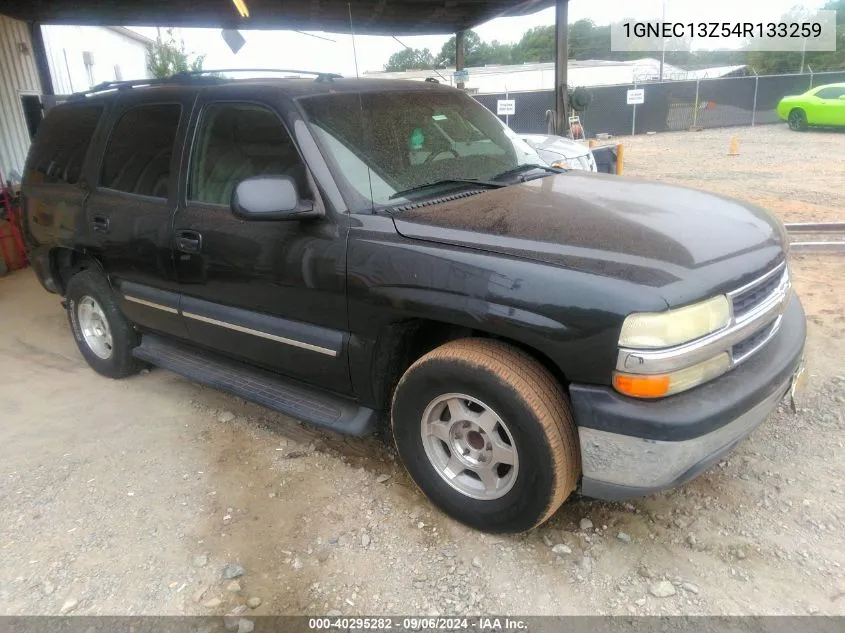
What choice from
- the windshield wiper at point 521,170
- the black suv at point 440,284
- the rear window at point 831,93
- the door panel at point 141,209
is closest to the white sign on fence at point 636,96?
the rear window at point 831,93

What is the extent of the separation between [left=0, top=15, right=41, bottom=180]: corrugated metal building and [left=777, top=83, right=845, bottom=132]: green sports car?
21803mm

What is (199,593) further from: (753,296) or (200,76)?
(200,76)

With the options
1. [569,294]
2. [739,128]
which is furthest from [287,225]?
[739,128]

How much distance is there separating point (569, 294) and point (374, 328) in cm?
97

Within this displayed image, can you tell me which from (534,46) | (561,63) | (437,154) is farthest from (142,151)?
(534,46)

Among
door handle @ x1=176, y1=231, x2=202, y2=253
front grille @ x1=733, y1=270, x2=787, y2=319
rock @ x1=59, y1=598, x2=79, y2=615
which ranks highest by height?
door handle @ x1=176, y1=231, x2=202, y2=253

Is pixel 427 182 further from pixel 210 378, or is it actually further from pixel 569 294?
pixel 210 378

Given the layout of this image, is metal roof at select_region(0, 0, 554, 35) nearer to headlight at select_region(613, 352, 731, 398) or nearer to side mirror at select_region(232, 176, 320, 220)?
side mirror at select_region(232, 176, 320, 220)

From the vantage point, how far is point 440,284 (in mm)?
2623

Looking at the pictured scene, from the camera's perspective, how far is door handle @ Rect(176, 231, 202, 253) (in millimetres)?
3523

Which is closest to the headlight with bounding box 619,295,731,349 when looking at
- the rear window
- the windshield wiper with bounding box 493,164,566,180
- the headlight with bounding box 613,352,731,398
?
the headlight with bounding box 613,352,731,398

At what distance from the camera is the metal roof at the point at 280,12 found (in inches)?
350

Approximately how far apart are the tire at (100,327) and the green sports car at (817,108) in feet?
74.4

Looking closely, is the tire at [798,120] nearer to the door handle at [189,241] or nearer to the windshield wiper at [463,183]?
the windshield wiper at [463,183]
